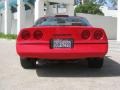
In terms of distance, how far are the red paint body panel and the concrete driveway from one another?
44 centimetres

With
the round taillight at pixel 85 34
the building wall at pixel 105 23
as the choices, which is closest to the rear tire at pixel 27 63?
the round taillight at pixel 85 34

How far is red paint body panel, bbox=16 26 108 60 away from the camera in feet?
25.2

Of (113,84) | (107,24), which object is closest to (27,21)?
(107,24)

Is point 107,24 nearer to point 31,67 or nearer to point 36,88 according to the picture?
point 31,67

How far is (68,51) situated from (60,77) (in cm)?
54

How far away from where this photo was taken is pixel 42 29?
7844mm

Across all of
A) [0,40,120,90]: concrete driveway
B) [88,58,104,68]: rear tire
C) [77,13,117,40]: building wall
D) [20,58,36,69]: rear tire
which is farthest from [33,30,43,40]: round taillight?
[77,13,117,40]: building wall

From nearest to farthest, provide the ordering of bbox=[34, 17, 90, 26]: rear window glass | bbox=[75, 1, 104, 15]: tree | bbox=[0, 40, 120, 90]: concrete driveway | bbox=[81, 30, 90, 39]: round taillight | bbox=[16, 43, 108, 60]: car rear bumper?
1. bbox=[0, 40, 120, 90]: concrete driveway
2. bbox=[16, 43, 108, 60]: car rear bumper
3. bbox=[81, 30, 90, 39]: round taillight
4. bbox=[34, 17, 90, 26]: rear window glass
5. bbox=[75, 1, 104, 15]: tree

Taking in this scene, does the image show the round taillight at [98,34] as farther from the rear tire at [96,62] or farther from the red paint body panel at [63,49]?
the rear tire at [96,62]

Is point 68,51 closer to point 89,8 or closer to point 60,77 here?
point 60,77

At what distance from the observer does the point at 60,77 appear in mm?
7699

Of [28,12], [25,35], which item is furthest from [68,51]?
[28,12]

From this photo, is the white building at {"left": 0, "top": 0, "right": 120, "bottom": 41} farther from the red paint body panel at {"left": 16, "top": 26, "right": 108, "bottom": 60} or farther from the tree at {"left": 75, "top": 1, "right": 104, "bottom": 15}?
the red paint body panel at {"left": 16, "top": 26, "right": 108, "bottom": 60}

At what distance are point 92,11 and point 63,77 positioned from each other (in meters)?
36.0
